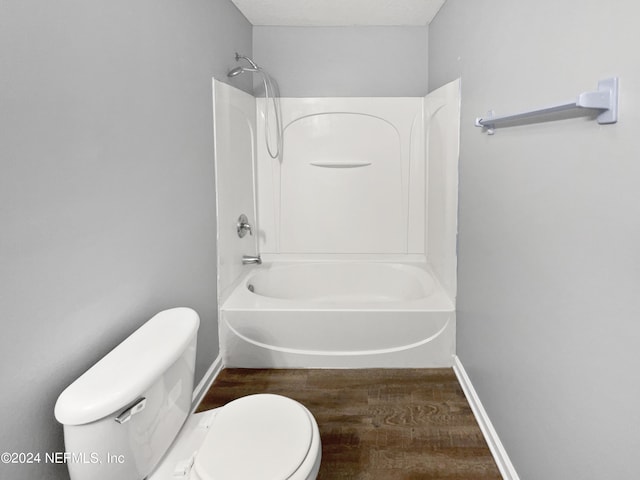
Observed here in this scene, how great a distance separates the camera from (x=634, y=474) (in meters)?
0.92

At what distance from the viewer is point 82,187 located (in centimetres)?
122

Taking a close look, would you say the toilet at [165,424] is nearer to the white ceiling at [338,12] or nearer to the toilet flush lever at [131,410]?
the toilet flush lever at [131,410]

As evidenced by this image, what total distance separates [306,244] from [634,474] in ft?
8.38

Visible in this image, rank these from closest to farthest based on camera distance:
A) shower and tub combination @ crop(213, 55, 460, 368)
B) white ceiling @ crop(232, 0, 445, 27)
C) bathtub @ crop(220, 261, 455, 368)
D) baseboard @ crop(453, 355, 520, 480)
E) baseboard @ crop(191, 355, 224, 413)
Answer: baseboard @ crop(453, 355, 520, 480) → baseboard @ crop(191, 355, 224, 413) → bathtub @ crop(220, 261, 455, 368) → white ceiling @ crop(232, 0, 445, 27) → shower and tub combination @ crop(213, 55, 460, 368)

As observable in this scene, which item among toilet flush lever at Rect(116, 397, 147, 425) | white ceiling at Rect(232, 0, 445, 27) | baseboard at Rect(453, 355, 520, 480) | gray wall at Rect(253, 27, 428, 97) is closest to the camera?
toilet flush lever at Rect(116, 397, 147, 425)

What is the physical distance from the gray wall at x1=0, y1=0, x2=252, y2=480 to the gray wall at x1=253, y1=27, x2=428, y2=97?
1.24 meters

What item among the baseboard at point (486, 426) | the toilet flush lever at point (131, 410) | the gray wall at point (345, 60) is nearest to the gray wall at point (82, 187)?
the toilet flush lever at point (131, 410)

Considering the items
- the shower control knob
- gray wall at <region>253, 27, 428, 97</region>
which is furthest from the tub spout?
gray wall at <region>253, 27, 428, 97</region>

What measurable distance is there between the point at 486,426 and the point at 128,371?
59.7 inches

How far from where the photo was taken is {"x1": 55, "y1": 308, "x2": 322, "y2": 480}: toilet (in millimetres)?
1008

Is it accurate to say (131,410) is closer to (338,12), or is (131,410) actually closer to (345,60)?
Result: (338,12)

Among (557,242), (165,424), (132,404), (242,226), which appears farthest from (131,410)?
(242,226)

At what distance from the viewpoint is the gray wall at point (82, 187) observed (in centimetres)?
100

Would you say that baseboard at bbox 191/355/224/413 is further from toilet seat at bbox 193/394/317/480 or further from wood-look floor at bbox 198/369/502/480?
toilet seat at bbox 193/394/317/480
